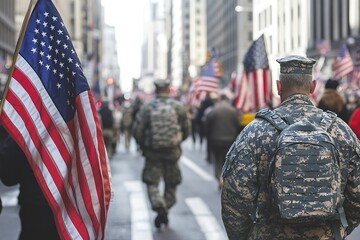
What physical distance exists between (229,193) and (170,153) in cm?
599

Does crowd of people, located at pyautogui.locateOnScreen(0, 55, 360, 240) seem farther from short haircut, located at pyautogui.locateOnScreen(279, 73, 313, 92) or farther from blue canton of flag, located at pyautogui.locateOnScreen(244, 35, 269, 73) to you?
blue canton of flag, located at pyautogui.locateOnScreen(244, 35, 269, 73)

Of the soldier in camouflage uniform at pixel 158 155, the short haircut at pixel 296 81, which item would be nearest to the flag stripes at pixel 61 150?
the short haircut at pixel 296 81

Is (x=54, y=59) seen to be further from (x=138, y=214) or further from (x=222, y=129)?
(x=222, y=129)

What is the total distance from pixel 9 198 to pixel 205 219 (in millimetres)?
4163

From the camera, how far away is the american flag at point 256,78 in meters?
15.3

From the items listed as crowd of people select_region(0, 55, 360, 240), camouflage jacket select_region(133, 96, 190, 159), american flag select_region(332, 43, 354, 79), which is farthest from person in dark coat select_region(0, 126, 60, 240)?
american flag select_region(332, 43, 354, 79)

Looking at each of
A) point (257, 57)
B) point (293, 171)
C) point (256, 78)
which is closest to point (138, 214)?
point (256, 78)

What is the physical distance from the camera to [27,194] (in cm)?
580

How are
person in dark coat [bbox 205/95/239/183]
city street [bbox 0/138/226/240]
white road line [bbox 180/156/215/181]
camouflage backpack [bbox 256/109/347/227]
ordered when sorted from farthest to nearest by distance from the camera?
white road line [bbox 180/156/215/181], person in dark coat [bbox 205/95/239/183], city street [bbox 0/138/226/240], camouflage backpack [bbox 256/109/347/227]

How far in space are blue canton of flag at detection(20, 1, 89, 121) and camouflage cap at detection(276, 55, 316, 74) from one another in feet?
4.47

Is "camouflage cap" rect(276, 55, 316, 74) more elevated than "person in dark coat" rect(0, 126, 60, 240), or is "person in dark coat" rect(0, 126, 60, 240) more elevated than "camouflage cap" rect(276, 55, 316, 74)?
"camouflage cap" rect(276, 55, 316, 74)

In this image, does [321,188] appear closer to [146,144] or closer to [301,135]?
[301,135]

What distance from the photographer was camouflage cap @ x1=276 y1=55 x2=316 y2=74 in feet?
14.5

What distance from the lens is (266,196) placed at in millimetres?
4398
